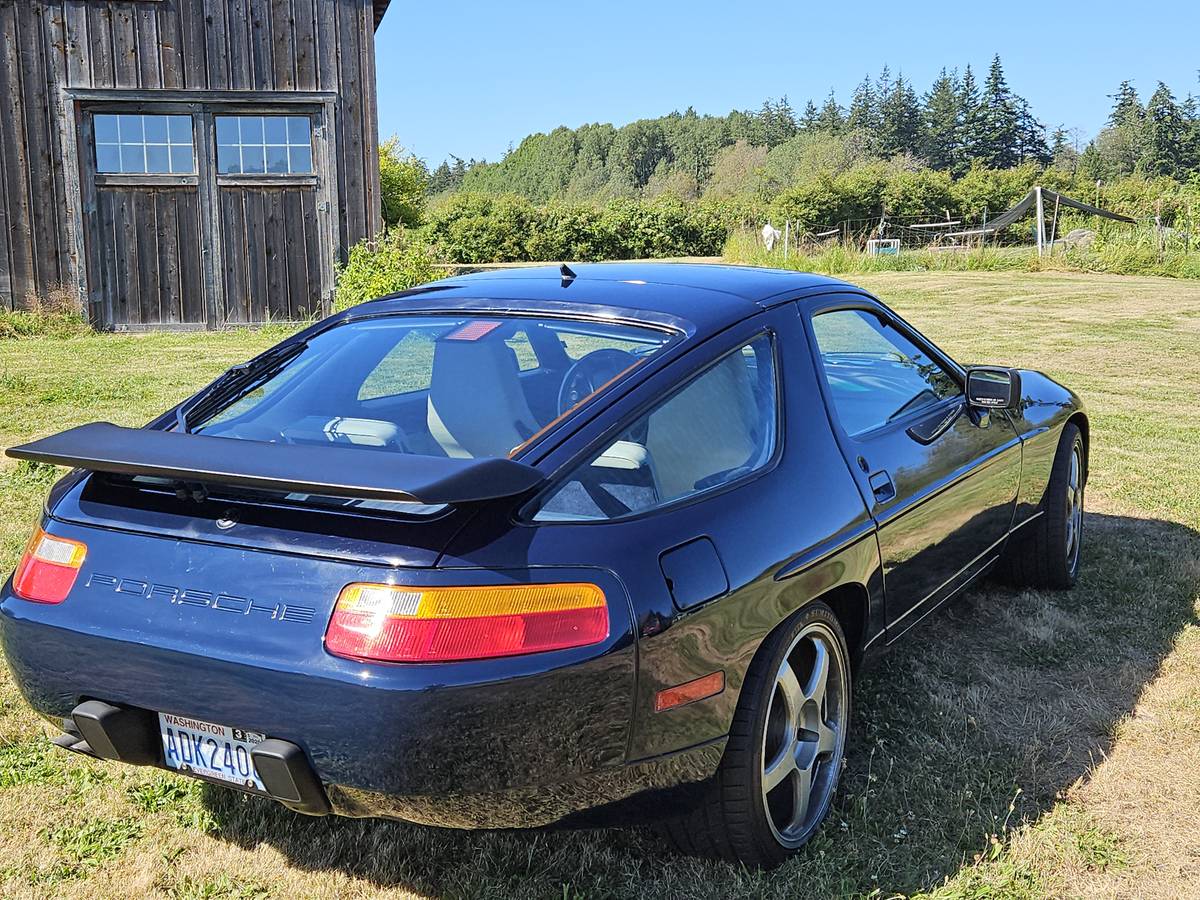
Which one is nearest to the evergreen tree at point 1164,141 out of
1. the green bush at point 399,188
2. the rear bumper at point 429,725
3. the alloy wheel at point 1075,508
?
the green bush at point 399,188

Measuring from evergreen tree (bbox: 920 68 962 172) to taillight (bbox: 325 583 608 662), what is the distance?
10956cm

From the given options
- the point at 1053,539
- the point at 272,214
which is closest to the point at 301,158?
the point at 272,214

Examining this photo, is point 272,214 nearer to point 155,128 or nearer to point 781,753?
point 155,128

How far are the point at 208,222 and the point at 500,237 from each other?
29141mm

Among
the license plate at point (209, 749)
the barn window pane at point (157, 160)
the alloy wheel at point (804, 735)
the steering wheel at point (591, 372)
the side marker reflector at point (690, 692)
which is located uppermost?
the barn window pane at point (157, 160)

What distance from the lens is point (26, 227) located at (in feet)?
47.7

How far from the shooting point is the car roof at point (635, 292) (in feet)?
10.2

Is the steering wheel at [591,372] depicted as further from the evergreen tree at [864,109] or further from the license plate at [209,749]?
the evergreen tree at [864,109]

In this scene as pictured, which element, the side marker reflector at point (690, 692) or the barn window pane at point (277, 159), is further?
the barn window pane at point (277, 159)

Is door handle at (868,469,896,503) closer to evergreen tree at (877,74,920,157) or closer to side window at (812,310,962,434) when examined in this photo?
side window at (812,310,962,434)

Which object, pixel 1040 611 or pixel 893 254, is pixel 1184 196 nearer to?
pixel 893 254

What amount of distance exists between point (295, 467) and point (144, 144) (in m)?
13.9

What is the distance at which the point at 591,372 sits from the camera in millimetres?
2986

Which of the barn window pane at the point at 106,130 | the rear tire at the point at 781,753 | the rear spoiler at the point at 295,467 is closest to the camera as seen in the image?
the rear spoiler at the point at 295,467
